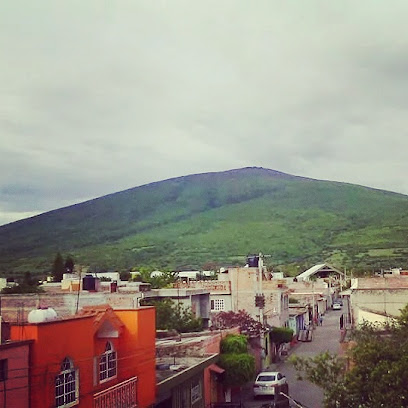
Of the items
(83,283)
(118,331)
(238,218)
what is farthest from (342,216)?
(118,331)

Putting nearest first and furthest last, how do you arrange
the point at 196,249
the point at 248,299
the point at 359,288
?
1. the point at 359,288
2. the point at 248,299
3. the point at 196,249

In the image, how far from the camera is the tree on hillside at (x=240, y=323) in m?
35.7

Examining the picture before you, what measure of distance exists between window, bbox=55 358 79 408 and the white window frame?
1264 mm

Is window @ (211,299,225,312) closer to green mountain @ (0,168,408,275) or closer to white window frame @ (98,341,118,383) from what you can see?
white window frame @ (98,341,118,383)

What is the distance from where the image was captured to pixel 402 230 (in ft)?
424

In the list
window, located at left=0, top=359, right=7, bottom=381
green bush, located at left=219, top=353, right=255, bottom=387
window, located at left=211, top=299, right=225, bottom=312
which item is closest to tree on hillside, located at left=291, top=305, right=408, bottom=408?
window, located at left=0, top=359, right=7, bottom=381

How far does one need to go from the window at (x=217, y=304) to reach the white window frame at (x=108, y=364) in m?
29.0

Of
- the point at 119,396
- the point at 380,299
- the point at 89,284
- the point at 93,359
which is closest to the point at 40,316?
the point at 93,359

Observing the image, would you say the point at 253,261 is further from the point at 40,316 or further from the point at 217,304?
the point at 40,316

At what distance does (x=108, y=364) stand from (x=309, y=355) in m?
27.9

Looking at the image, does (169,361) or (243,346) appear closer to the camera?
(169,361)

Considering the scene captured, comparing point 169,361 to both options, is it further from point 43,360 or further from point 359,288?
point 359,288

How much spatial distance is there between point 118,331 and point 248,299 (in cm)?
2873

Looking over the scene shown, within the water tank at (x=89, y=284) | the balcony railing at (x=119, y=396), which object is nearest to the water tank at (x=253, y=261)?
the water tank at (x=89, y=284)
